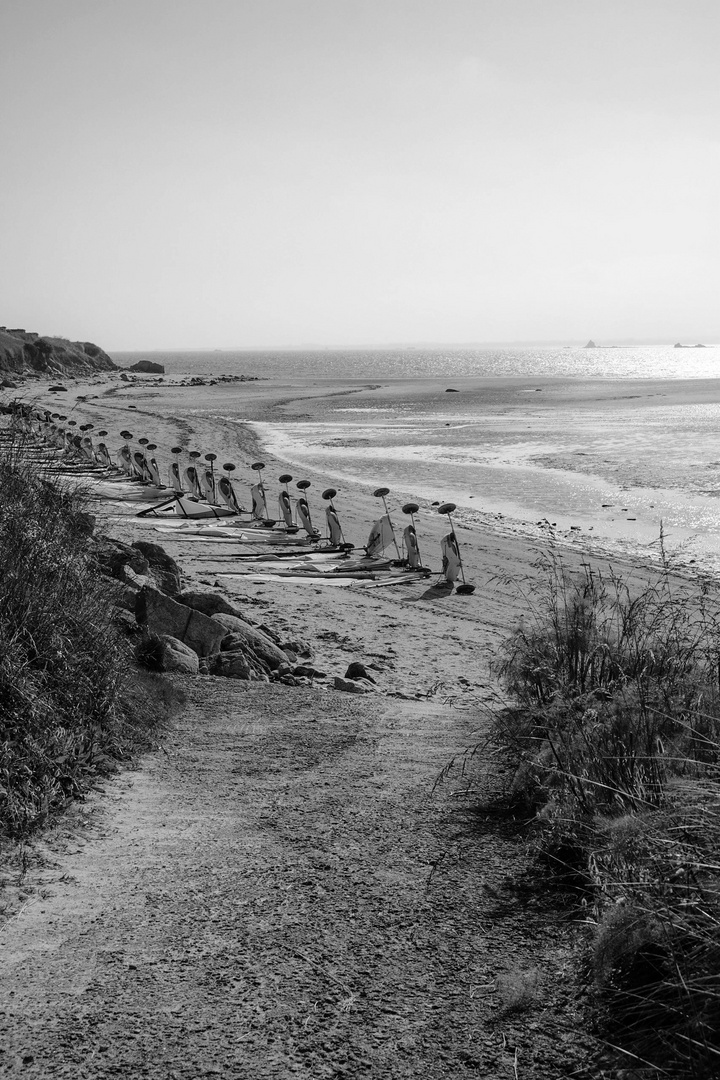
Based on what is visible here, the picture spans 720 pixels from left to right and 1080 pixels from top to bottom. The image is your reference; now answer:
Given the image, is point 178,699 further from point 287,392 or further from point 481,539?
point 287,392

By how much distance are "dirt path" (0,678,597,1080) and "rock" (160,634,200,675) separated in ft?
6.06

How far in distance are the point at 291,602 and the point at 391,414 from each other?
130 ft

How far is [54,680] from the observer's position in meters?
4.58

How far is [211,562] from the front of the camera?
1320 cm

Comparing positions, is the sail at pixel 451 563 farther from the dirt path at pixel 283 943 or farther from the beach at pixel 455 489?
the dirt path at pixel 283 943

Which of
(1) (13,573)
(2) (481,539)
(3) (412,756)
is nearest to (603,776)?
(3) (412,756)

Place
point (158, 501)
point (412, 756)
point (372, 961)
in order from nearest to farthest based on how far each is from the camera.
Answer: point (372, 961) < point (412, 756) < point (158, 501)

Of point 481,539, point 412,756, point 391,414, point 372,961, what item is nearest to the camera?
point 372,961

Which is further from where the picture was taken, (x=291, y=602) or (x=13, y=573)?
(x=291, y=602)

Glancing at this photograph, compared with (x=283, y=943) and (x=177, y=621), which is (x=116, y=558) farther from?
(x=283, y=943)

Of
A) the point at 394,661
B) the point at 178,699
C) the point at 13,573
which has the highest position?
the point at 13,573

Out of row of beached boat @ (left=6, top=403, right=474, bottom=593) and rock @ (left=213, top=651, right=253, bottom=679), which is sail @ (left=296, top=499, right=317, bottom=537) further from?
rock @ (left=213, top=651, right=253, bottom=679)

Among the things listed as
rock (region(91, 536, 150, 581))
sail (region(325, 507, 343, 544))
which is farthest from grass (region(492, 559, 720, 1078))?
sail (region(325, 507, 343, 544))

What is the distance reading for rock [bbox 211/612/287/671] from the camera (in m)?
7.52
